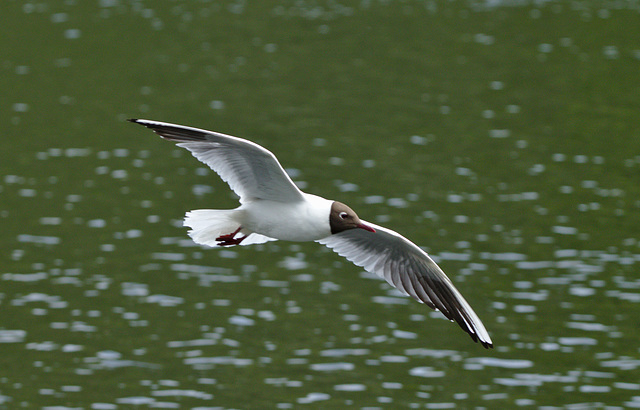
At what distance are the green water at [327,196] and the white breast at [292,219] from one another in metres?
6.97

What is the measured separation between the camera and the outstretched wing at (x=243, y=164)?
1181 centimetres

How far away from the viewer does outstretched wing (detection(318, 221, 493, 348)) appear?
13.5m

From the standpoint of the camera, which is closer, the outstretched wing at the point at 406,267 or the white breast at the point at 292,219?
the white breast at the point at 292,219

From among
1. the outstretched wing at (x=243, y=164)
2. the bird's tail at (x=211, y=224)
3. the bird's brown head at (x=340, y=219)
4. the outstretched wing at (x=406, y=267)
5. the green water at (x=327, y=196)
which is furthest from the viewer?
the green water at (x=327, y=196)

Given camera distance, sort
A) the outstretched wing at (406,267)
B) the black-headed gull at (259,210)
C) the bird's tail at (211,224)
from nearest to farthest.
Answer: the black-headed gull at (259,210) < the bird's tail at (211,224) < the outstretched wing at (406,267)

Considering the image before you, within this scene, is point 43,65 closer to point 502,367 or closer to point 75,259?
point 75,259

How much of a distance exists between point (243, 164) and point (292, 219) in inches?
34.9

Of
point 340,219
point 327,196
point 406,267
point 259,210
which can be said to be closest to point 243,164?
point 259,210

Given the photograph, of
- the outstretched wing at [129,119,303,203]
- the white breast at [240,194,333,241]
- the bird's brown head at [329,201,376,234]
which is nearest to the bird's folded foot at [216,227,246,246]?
the white breast at [240,194,333,241]

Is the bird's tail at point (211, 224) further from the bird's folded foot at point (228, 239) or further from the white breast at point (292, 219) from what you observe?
the white breast at point (292, 219)

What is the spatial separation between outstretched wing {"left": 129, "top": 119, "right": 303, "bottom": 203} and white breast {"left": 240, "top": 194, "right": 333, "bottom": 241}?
11 cm

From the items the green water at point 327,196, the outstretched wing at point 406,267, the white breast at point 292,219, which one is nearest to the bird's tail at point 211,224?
the white breast at point 292,219

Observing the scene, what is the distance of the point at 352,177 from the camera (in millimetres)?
31531

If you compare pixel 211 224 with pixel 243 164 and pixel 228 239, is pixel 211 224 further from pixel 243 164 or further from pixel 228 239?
pixel 243 164
